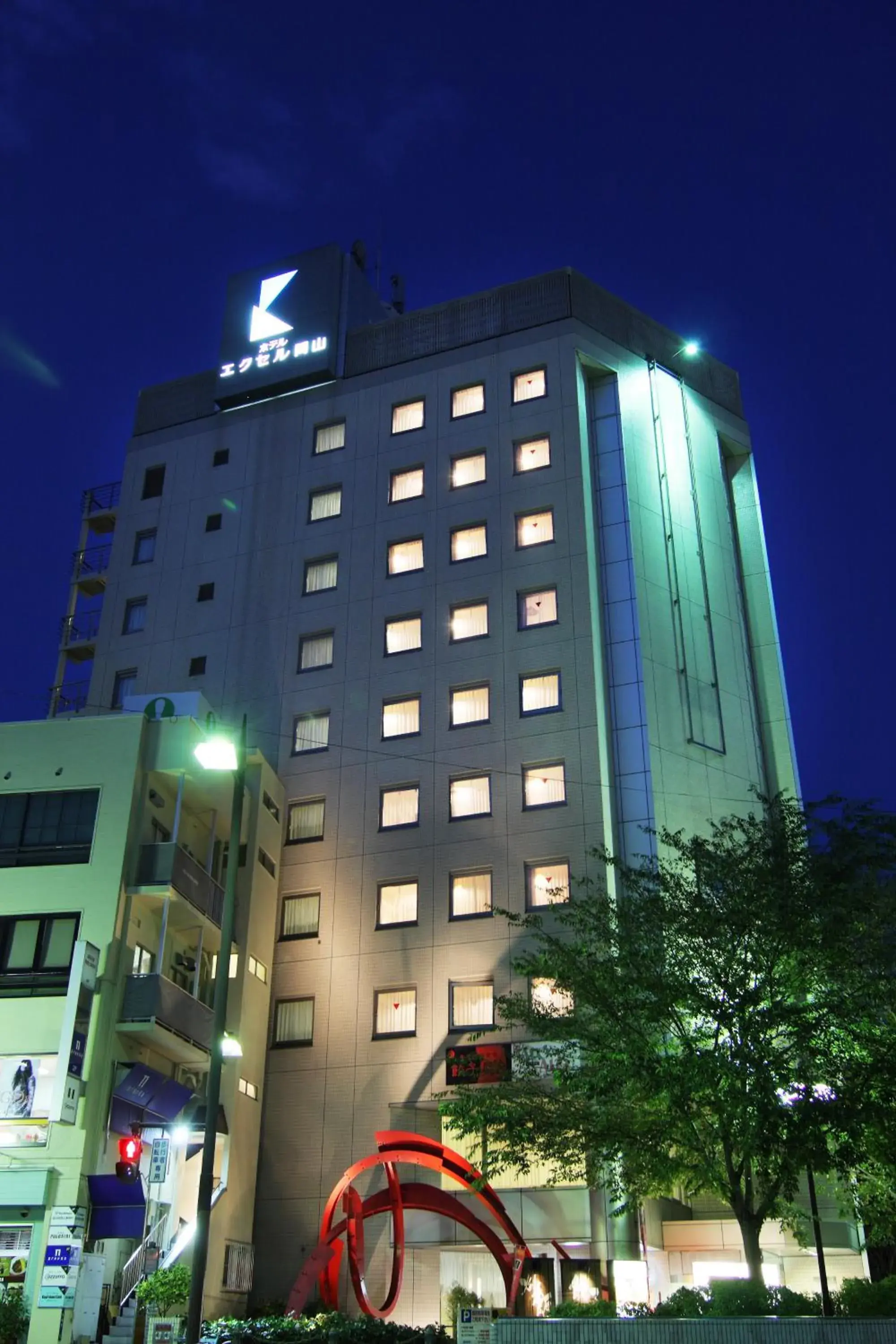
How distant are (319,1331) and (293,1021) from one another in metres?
16.5

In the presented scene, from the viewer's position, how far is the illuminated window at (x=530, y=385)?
5372 centimetres

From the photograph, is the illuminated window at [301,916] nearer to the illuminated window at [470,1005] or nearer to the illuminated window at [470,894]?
the illuminated window at [470,894]

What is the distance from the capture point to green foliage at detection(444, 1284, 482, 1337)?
126ft

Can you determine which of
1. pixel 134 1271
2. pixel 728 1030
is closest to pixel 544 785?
pixel 728 1030

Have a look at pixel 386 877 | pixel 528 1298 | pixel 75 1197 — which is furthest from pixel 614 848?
pixel 75 1197

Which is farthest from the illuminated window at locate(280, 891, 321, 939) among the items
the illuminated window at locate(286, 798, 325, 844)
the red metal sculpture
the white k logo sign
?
the white k logo sign

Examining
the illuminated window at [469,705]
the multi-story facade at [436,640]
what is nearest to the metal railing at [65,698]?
the multi-story facade at [436,640]

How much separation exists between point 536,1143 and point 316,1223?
49.6 feet

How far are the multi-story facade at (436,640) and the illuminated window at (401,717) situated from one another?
0.16 metres

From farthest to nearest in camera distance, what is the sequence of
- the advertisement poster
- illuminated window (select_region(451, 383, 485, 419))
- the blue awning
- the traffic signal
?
illuminated window (select_region(451, 383, 485, 419))
the advertisement poster
the blue awning
the traffic signal

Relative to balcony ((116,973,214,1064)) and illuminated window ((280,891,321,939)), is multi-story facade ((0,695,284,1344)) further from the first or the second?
illuminated window ((280,891,321,939))

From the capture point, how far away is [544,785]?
45438 mm

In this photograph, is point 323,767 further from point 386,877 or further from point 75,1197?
point 75,1197

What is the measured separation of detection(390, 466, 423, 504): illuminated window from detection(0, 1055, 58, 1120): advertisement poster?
Result: 27782mm
